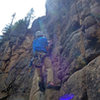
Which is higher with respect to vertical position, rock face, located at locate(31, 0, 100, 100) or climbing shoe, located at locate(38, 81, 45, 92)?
rock face, located at locate(31, 0, 100, 100)

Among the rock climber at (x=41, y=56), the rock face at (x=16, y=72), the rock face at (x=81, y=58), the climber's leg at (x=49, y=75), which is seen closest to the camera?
the rock face at (x=81, y=58)

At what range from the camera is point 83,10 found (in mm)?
8547

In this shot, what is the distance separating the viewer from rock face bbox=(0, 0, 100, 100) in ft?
18.4

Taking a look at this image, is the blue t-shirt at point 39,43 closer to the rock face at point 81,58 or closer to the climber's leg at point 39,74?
the rock face at point 81,58

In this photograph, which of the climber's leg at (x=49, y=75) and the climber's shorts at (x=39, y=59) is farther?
the climber's shorts at (x=39, y=59)

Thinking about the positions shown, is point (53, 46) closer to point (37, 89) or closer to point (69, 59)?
point (69, 59)

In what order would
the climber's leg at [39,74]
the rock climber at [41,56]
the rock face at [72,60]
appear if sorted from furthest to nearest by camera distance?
the rock climber at [41,56], the climber's leg at [39,74], the rock face at [72,60]

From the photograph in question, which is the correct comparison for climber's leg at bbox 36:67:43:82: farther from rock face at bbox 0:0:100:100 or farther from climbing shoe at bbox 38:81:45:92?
rock face at bbox 0:0:100:100

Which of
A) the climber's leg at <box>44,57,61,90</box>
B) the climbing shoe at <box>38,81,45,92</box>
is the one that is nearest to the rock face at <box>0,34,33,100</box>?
the climbing shoe at <box>38,81,45,92</box>

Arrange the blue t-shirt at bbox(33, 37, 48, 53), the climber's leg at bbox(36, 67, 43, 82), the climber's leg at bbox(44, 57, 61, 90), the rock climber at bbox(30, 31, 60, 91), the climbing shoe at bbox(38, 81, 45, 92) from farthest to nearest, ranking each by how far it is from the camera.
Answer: the blue t-shirt at bbox(33, 37, 48, 53)
the rock climber at bbox(30, 31, 60, 91)
the climber's leg at bbox(36, 67, 43, 82)
the climbing shoe at bbox(38, 81, 45, 92)
the climber's leg at bbox(44, 57, 61, 90)

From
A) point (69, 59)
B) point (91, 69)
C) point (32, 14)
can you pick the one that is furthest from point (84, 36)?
point (32, 14)

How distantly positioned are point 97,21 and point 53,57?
4806 mm

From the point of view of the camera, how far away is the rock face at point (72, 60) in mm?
5613

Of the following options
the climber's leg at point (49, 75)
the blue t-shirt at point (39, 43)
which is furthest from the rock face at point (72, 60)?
the blue t-shirt at point (39, 43)
